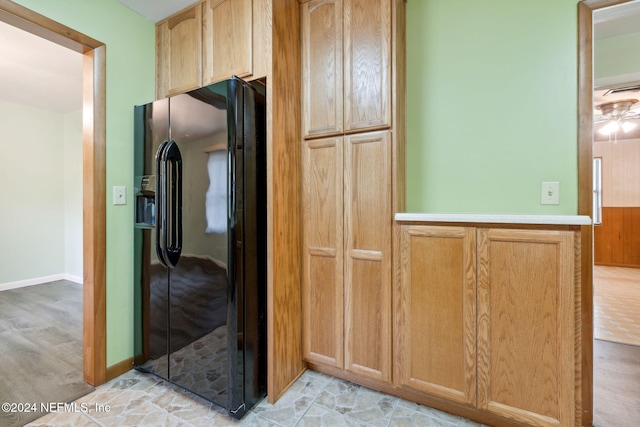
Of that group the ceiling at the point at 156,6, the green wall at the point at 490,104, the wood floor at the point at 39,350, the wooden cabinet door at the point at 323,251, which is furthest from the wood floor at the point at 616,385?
the ceiling at the point at 156,6

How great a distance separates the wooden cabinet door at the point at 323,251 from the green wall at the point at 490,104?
502mm

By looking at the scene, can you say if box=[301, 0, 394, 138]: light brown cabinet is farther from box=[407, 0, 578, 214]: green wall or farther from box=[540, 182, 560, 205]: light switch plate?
box=[540, 182, 560, 205]: light switch plate

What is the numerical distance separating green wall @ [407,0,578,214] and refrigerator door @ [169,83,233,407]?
1.15m

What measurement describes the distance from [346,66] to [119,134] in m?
1.53

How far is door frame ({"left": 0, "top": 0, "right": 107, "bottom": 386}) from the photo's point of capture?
1.76m

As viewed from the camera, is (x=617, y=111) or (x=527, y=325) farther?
(x=617, y=111)

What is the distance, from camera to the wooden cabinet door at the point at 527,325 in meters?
1.22

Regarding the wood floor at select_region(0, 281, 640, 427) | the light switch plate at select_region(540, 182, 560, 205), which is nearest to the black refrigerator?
the wood floor at select_region(0, 281, 640, 427)

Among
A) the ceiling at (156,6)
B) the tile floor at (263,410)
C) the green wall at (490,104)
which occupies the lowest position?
the tile floor at (263,410)

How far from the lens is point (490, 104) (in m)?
1.66

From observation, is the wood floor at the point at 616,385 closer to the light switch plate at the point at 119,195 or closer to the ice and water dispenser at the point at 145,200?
the ice and water dispenser at the point at 145,200

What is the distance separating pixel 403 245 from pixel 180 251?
1254 mm

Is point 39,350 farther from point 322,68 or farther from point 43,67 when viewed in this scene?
point 322,68

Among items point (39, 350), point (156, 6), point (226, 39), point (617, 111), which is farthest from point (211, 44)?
point (617, 111)
